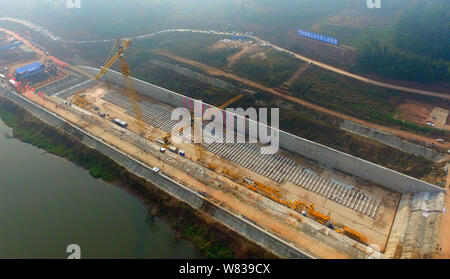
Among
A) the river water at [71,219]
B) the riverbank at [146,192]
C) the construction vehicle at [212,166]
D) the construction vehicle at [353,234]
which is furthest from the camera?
the construction vehicle at [212,166]

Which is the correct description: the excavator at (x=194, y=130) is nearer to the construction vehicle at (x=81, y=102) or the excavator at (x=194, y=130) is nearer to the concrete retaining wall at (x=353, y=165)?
the concrete retaining wall at (x=353, y=165)

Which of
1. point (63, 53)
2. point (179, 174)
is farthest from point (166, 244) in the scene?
point (63, 53)

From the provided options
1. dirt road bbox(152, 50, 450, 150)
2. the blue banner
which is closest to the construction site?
dirt road bbox(152, 50, 450, 150)

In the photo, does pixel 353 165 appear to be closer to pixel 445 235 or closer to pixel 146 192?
pixel 445 235

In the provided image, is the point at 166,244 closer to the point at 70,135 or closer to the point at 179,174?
the point at 179,174

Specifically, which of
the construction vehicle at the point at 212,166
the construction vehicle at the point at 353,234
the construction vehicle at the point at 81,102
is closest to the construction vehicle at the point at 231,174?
the construction vehicle at the point at 212,166

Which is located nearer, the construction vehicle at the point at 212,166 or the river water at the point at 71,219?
the river water at the point at 71,219

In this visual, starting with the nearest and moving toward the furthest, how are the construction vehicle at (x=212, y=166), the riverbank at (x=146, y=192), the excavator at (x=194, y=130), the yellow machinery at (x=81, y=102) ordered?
1. the riverbank at (x=146, y=192)
2. the construction vehicle at (x=212, y=166)
3. the excavator at (x=194, y=130)
4. the yellow machinery at (x=81, y=102)
